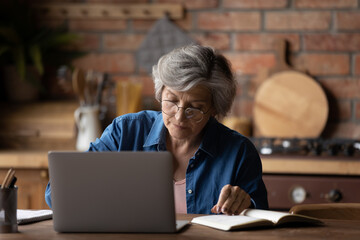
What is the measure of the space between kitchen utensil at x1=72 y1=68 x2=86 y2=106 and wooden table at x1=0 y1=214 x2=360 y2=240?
145 centimetres

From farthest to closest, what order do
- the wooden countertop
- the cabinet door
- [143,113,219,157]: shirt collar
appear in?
the cabinet door → the wooden countertop → [143,113,219,157]: shirt collar

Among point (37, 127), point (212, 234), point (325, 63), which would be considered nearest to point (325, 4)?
point (325, 63)

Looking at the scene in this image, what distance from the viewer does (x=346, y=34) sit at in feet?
9.30

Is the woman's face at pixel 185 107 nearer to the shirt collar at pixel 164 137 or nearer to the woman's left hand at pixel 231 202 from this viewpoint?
the shirt collar at pixel 164 137

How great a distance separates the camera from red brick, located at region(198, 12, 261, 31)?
2.91 metres

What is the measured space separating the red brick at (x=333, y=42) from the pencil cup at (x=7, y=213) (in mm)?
2002

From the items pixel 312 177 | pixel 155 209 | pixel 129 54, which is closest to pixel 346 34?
pixel 312 177

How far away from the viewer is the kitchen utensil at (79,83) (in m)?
2.74

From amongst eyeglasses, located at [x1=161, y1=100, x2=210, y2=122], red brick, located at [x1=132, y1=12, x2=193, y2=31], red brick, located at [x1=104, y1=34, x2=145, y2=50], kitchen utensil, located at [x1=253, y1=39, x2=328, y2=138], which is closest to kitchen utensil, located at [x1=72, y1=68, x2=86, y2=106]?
red brick, located at [x1=104, y1=34, x2=145, y2=50]

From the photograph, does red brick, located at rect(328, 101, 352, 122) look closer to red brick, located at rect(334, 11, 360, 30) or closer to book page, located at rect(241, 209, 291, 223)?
red brick, located at rect(334, 11, 360, 30)

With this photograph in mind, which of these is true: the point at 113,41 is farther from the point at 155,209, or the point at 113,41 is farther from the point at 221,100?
the point at 155,209

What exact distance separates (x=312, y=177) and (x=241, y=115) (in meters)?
0.70

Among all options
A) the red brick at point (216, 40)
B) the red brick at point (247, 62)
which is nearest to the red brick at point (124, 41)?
the red brick at point (216, 40)

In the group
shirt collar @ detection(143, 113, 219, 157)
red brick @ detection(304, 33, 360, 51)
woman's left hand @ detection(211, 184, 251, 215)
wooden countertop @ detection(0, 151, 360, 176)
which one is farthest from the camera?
red brick @ detection(304, 33, 360, 51)
